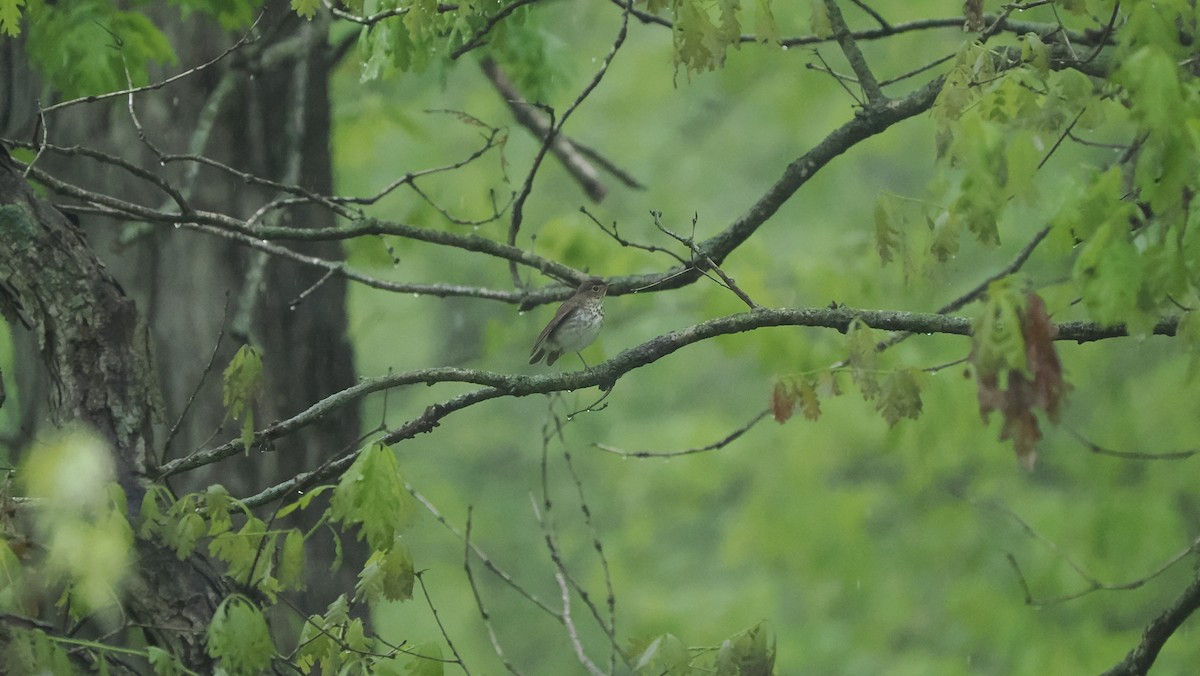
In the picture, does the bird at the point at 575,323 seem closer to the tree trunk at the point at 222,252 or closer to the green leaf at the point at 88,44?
the tree trunk at the point at 222,252

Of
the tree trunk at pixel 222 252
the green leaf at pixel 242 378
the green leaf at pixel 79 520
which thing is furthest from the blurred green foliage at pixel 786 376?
the tree trunk at pixel 222 252

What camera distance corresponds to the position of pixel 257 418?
4.57m

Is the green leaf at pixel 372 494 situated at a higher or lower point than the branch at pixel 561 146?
lower

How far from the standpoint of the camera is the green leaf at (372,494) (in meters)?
2.34

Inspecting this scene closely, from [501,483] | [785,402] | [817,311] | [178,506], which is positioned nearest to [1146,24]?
[817,311]

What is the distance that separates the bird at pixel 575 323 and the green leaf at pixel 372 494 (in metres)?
1.65

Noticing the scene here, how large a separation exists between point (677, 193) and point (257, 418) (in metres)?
9.08

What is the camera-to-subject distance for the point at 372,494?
2.37m

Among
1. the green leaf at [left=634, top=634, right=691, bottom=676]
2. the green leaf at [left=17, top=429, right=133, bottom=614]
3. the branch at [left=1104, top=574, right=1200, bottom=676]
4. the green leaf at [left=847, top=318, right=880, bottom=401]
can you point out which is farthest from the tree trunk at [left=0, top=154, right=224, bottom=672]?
the branch at [left=1104, top=574, right=1200, bottom=676]

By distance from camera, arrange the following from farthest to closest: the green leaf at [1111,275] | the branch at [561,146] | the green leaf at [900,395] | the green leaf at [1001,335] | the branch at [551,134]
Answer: the branch at [561,146] < the branch at [551,134] < the green leaf at [900,395] < the green leaf at [1111,275] < the green leaf at [1001,335]

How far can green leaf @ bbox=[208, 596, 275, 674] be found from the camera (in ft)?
7.79

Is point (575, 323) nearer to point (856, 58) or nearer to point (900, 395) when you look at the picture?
point (856, 58)

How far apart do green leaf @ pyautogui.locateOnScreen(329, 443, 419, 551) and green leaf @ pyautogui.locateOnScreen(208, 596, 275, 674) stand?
0.26 m

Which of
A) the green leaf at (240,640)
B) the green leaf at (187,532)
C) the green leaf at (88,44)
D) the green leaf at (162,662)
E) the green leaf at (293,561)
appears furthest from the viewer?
the green leaf at (88,44)
